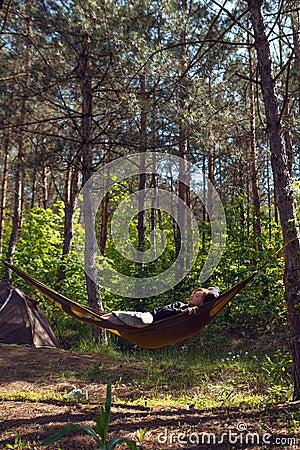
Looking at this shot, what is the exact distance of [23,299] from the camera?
213 inches

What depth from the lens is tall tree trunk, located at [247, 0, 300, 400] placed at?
9.18 ft

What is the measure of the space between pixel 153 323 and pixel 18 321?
2959 millimetres

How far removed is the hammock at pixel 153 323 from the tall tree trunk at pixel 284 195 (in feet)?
0.97

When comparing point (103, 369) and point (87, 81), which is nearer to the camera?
point (103, 369)

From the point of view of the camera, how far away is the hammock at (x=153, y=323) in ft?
9.23

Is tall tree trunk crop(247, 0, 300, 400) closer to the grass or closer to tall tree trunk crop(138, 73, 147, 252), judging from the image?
the grass

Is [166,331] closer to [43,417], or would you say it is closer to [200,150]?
[43,417]

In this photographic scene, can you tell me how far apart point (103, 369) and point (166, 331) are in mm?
1555

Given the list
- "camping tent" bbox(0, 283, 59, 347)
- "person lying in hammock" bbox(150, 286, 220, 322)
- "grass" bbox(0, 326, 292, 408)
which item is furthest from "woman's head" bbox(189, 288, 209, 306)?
"camping tent" bbox(0, 283, 59, 347)

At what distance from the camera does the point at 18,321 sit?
208 inches

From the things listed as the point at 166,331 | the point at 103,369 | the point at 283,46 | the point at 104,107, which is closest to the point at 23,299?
the point at 103,369

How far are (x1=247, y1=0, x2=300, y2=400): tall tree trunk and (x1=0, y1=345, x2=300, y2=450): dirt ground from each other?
1.65 ft

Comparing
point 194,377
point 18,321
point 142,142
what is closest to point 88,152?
point 142,142

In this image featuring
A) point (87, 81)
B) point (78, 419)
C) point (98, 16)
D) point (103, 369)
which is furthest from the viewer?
point (87, 81)
